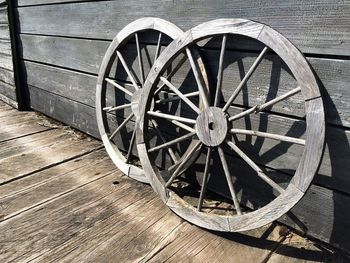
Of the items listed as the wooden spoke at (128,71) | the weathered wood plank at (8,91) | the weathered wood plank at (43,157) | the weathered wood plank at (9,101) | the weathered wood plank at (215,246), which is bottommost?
the weathered wood plank at (215,246)

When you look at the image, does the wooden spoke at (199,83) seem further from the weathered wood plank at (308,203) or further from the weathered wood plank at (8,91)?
the weathered wood plank at (8,91)

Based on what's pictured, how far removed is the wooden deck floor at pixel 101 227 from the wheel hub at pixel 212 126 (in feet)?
1.27

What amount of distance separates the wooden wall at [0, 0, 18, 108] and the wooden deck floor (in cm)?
122

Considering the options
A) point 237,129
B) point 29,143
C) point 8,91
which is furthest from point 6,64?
point 237,129

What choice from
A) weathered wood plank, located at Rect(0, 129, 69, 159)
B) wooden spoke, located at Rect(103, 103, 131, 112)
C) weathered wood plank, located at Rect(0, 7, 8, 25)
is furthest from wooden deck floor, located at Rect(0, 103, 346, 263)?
weathered wood plank, located at Rect(0, 7, 8, 25)

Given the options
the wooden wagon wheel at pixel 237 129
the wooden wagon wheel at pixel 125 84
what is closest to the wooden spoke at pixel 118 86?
the wooden wagon wheel at pixel 125 84

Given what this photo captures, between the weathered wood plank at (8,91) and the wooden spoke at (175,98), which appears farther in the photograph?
the weathered wood plank at (8,91)

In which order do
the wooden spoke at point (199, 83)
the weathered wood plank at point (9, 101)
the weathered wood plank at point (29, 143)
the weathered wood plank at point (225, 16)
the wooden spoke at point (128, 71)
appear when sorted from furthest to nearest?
the weathered wood plank at point (9, 101) → the weathered wood plank at point (29, 143) → the wooden spoke at point (128, 71) → the wooden spoke at point (199, 83) → the weathered wood plank at point (225, 16)

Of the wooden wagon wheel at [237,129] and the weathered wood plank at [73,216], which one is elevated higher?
the wooden wagon wheel at [237,129]

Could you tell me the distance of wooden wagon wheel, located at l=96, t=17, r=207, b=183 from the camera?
1.70m

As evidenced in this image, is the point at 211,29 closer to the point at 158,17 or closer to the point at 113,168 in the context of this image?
the point at 158,17

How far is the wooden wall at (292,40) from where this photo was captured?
1.16m

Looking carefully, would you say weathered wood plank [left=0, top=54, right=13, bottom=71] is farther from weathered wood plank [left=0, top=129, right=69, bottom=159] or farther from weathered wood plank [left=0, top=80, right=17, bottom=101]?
weathered wood plank [left=0, top=129, right=69, bottom=159]

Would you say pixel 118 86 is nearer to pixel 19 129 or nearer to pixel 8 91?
pixel 19 129
